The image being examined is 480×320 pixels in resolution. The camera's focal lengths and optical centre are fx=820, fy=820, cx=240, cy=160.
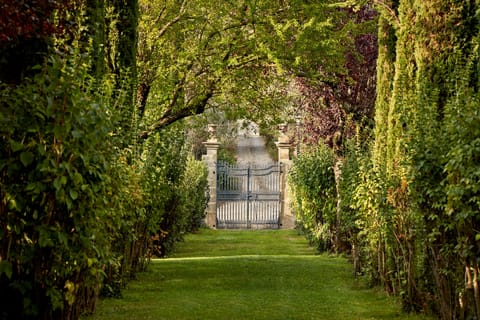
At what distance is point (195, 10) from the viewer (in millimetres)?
16109

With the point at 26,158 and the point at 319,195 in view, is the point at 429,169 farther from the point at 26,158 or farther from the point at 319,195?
the point at 319,195

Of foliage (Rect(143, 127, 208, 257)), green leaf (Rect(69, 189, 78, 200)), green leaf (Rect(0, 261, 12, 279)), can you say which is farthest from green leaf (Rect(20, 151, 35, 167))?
foliage (Rect(143, 127, 208, 257))

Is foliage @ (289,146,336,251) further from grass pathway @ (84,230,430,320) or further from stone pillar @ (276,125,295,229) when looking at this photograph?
stone pillar @ (276,125,295,229)

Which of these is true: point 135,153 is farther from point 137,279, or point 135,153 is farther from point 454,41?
point 454,41

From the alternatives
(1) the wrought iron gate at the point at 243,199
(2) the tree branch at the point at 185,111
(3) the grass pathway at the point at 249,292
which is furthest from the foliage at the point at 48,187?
(1) the wrought iron gate at the point at 243,199

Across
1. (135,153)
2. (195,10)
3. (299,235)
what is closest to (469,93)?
(135,153)

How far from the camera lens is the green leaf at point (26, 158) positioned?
5.68 meters

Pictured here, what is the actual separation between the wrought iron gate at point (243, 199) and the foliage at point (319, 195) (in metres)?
10.4

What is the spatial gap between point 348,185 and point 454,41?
193 inches

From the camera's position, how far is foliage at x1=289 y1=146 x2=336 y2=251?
55.0 ft

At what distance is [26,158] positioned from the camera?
5.71 meters

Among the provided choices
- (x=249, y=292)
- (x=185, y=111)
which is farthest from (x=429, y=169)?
(x=185, y=111)

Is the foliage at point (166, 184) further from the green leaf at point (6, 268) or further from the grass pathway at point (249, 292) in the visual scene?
the green leaf at point (6, 268)

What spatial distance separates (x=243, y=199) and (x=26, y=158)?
2431 cm
